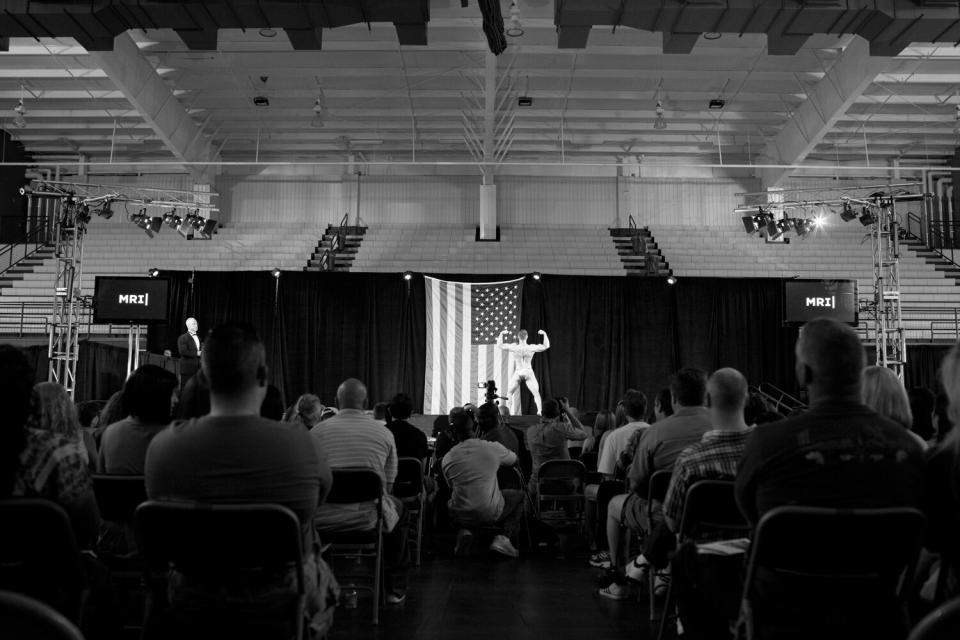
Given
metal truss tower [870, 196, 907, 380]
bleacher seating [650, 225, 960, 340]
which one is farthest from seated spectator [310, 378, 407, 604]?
bleacher seating [650, 225, 960, 340]

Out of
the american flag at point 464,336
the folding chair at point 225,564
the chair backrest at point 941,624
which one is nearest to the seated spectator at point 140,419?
the folding chair at point 225,564

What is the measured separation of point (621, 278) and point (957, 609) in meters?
14.3

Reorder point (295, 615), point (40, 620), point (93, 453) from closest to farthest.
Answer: point (40, 620)
point (295, 615)
point (93, 453)

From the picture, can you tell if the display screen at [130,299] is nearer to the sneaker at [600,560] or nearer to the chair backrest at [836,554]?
the sneaker at [600,560]

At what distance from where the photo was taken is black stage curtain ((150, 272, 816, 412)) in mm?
15242

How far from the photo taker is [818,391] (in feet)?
7.56

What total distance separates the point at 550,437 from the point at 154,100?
12.1 m

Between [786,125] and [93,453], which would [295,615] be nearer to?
→ [93,453]

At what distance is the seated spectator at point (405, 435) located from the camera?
588cm

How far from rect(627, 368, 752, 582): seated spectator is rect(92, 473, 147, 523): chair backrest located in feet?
6.67

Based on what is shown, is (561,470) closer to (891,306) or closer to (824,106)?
(891,306)

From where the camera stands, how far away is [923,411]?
15.7 feet

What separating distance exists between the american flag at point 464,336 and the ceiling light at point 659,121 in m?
4.69

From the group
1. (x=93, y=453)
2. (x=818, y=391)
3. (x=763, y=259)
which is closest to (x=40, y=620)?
(x=818, y=391)
